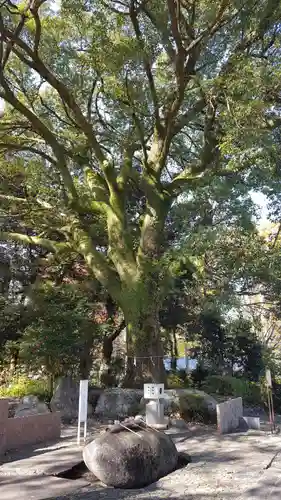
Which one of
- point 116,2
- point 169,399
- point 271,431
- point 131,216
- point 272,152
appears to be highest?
point 116,2

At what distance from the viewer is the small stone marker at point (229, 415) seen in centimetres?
763

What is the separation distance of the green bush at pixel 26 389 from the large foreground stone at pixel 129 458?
4692 mm

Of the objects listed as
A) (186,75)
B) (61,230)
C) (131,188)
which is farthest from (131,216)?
(186,75)

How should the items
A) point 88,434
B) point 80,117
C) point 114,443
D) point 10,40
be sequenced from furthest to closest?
point 80,117 → point 10,40 → point 88,434 → point 114,443

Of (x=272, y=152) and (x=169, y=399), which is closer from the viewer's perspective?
(x=272, y=152)

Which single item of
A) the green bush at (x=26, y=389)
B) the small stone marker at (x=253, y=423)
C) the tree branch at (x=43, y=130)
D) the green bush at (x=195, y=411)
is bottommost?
the small stone marker at (x=253, y=423)

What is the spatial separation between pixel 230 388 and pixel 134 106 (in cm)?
773

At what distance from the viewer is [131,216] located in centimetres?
1355

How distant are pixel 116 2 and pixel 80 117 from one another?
241 centimetres

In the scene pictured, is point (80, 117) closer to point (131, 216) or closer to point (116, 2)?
point (116, 2)

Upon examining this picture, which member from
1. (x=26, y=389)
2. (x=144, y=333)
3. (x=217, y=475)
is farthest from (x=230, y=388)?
(x=217, y=475)

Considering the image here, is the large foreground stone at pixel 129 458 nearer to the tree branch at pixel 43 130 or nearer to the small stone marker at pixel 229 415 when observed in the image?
the small stone marker at pixel 229 415

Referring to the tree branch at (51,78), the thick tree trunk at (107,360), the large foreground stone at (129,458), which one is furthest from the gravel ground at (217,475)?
the tree branch at (51,78)

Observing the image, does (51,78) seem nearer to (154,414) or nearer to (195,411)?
(154,414)
